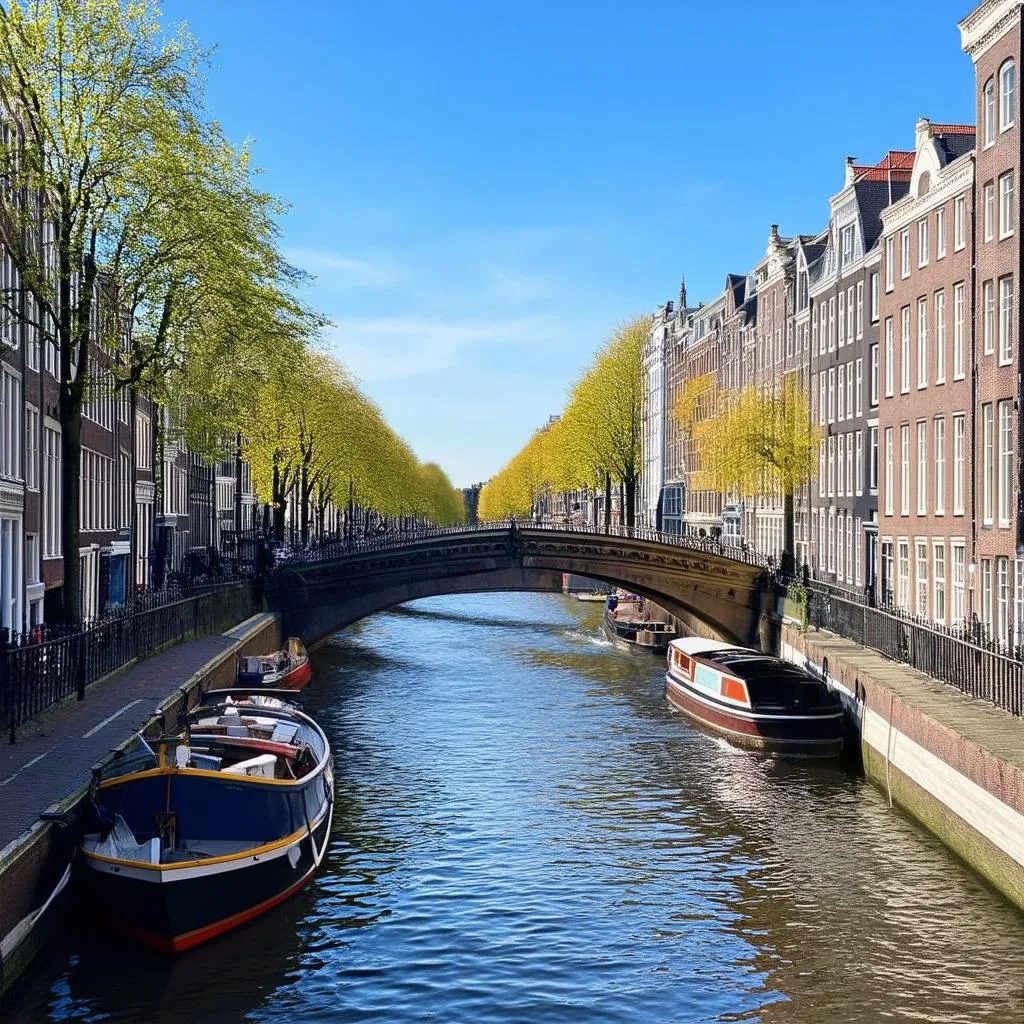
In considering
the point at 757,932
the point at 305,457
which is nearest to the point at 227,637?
the point at 757,932

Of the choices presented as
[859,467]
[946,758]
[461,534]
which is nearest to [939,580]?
[859,467]

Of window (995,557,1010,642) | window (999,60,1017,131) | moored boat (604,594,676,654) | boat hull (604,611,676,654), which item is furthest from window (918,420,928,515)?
moored boat (604,594,676,654)

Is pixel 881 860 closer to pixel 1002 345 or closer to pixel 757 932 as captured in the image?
pixel 757 932

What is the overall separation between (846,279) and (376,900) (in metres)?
48.3

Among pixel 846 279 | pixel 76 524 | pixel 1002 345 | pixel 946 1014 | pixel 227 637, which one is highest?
pixel 846 279

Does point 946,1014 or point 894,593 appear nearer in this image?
point 946,1014

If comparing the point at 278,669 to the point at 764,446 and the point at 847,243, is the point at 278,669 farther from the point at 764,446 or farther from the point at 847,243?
the point at 847,243

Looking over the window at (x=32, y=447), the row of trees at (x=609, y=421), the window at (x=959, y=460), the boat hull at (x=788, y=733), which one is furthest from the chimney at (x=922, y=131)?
the row of trees at (x=609, y=421)

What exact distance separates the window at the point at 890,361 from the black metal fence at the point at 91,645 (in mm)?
27004

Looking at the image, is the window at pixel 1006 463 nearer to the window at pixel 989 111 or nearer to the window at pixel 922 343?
the window at pixel 922 343

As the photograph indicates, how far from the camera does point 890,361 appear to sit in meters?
55.2

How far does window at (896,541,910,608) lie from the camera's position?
5297 cm

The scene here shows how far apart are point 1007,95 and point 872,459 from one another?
22476 millimetres

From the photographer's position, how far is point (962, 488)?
46094mm
